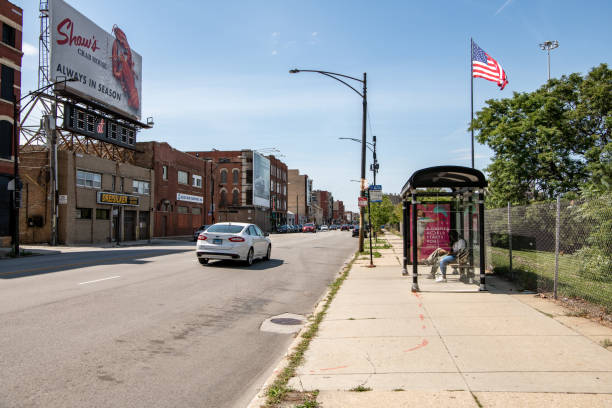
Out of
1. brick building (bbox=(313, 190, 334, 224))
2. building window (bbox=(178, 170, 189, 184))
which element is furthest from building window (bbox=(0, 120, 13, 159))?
brick building (bbox=(313, 190, 334, 224))

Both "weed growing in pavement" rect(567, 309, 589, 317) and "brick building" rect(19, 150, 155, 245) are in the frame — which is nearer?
"weed growing in pavement" rect(567, 309, 589, 317)

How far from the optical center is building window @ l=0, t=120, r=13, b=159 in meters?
27.2

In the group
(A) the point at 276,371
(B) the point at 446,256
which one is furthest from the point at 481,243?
(A) the point at 276,371

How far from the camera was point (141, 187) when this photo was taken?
42062mm

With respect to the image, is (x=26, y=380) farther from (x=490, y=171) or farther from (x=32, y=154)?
(x=32, y=154)

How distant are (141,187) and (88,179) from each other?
8024 millimetres

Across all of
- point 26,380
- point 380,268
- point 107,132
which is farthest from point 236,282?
point 107,132

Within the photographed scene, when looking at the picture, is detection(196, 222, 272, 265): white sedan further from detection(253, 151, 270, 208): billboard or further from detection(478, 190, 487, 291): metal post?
detection(253, 151, 270, 208): billboard

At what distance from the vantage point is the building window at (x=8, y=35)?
92.6 feet

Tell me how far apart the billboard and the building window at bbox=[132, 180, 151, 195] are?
36.4m

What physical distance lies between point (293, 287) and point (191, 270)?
420cm

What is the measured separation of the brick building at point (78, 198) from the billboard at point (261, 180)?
40300 mm

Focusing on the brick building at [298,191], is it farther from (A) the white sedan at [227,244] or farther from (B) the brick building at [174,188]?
(A) the white sedan at [227,244]

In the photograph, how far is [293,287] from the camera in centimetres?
1202
